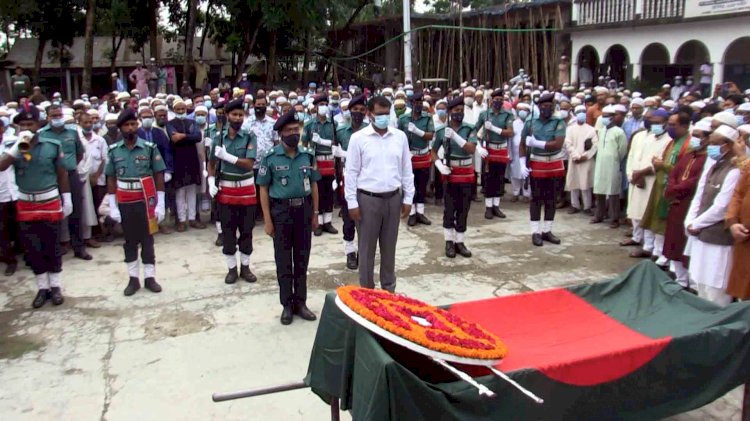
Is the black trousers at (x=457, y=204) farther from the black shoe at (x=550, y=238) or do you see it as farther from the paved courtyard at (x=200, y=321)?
the black shoe at (x=550, y=238)

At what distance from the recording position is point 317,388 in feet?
13.3

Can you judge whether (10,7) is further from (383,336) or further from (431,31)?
(383,336)

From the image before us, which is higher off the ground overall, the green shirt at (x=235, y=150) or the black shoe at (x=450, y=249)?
the green shirt at (x=235, y=150)

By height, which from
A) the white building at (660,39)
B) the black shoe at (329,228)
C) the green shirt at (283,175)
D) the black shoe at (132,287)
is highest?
the white building at (660,39)

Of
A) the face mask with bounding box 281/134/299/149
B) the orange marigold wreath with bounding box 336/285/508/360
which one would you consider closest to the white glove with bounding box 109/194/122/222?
the face mask with bounding box 281/134/299/149

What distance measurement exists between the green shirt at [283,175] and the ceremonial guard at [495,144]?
4627mm

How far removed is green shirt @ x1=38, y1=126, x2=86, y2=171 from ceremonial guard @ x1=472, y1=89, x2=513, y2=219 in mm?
5586

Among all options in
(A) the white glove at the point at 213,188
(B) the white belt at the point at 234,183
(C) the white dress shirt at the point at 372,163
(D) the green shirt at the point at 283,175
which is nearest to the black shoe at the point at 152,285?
(A) the white glove at the point at 213,188

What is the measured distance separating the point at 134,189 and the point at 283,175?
1815 mm

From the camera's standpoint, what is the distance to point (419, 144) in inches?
391

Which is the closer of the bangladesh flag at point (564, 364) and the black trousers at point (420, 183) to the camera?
the bangladesh flag at point (564, 364)

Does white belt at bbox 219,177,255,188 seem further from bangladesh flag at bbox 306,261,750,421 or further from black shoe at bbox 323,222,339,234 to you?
bangladesh flag at bbox 306,261,750,421

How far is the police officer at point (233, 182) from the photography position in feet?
23.3

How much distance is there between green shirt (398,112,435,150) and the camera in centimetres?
977
